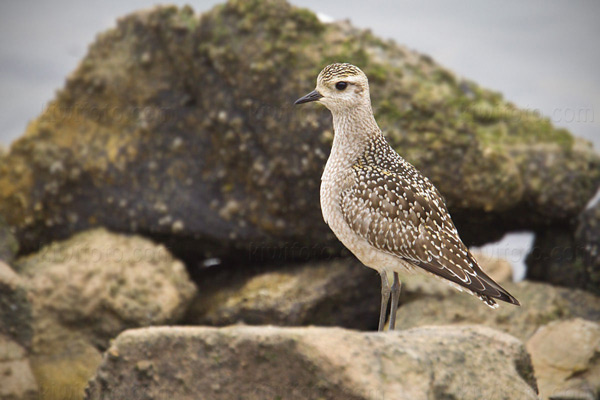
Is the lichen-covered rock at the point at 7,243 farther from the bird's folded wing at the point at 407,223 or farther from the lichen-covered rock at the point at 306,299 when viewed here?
the bird's folded wing at the point at 407,223

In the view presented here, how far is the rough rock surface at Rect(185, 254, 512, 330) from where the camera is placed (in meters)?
11.0

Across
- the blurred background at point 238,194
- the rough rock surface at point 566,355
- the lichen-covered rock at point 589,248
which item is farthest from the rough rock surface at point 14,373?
the lichen-covered rock at point 589,248

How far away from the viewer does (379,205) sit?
7.70 metres

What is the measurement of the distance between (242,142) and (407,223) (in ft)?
14.1

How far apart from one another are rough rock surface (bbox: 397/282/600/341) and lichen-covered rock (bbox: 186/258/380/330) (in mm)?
673

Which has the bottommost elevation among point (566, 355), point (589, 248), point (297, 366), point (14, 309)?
point (566, 355)

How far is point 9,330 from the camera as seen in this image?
9.43m

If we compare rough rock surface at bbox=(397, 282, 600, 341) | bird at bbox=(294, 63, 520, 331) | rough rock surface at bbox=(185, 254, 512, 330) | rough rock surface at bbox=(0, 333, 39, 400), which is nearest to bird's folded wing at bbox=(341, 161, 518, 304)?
bird at bbox=(294, 63, 520, 331)

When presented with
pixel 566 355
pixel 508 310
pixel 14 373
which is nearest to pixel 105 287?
pixel 14 373

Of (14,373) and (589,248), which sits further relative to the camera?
(589,248)

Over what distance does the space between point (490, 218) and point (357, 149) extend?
4.07m

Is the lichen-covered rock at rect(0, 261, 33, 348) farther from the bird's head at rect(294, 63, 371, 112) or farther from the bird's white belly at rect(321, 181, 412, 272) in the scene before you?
the bird's head at rect(294, 63, 371, 112)

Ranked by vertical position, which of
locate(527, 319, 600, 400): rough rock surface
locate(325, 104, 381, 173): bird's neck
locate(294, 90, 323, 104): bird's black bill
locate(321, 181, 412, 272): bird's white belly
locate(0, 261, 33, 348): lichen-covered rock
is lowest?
locate(527, 319, 600, 400): rough rock surface

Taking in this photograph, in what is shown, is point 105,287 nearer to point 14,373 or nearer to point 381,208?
point 14,373
